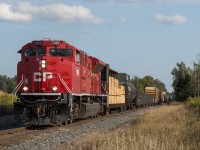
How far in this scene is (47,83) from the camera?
19.4 meters

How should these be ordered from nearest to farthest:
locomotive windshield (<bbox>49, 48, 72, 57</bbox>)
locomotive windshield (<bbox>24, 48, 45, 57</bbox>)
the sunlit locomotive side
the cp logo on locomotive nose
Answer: the sunlit locomotive side < the cp logo on locomotive nose < locomotive windshield (<bbox>24, 48, 45, 57</bbox>) < locomotive windshield (<bbox>49, 48, 72, 57</bbox>)

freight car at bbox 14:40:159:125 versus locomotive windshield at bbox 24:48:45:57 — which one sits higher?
locomotive windshield at bbox 24:48:45:57

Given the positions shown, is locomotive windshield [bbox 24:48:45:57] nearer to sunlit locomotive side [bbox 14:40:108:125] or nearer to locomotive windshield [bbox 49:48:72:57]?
sunlit locomotive side [bbox 14:40:108:125]

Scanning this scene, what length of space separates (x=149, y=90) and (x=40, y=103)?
6731cm

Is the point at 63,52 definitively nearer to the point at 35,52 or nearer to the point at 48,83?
the point at 35,52

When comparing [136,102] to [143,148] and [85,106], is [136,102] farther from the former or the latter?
[143,148]

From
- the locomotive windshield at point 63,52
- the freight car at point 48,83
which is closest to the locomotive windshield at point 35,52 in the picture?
the freight car at point 48,83

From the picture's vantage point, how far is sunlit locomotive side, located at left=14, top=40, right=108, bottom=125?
1886cm

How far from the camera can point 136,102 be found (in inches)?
2063

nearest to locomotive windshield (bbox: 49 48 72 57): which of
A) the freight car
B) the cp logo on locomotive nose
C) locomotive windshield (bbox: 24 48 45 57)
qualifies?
the freight car

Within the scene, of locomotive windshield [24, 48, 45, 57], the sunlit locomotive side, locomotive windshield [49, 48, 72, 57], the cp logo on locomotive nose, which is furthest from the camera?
locomotive windshield [49, 48, 72, 57]

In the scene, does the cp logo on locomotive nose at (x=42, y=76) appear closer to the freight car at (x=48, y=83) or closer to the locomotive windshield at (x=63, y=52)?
the freight car at (x=48, y=83)

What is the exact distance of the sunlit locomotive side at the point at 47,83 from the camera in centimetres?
1886

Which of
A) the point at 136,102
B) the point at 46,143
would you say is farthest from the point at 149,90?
the point at 46,143
